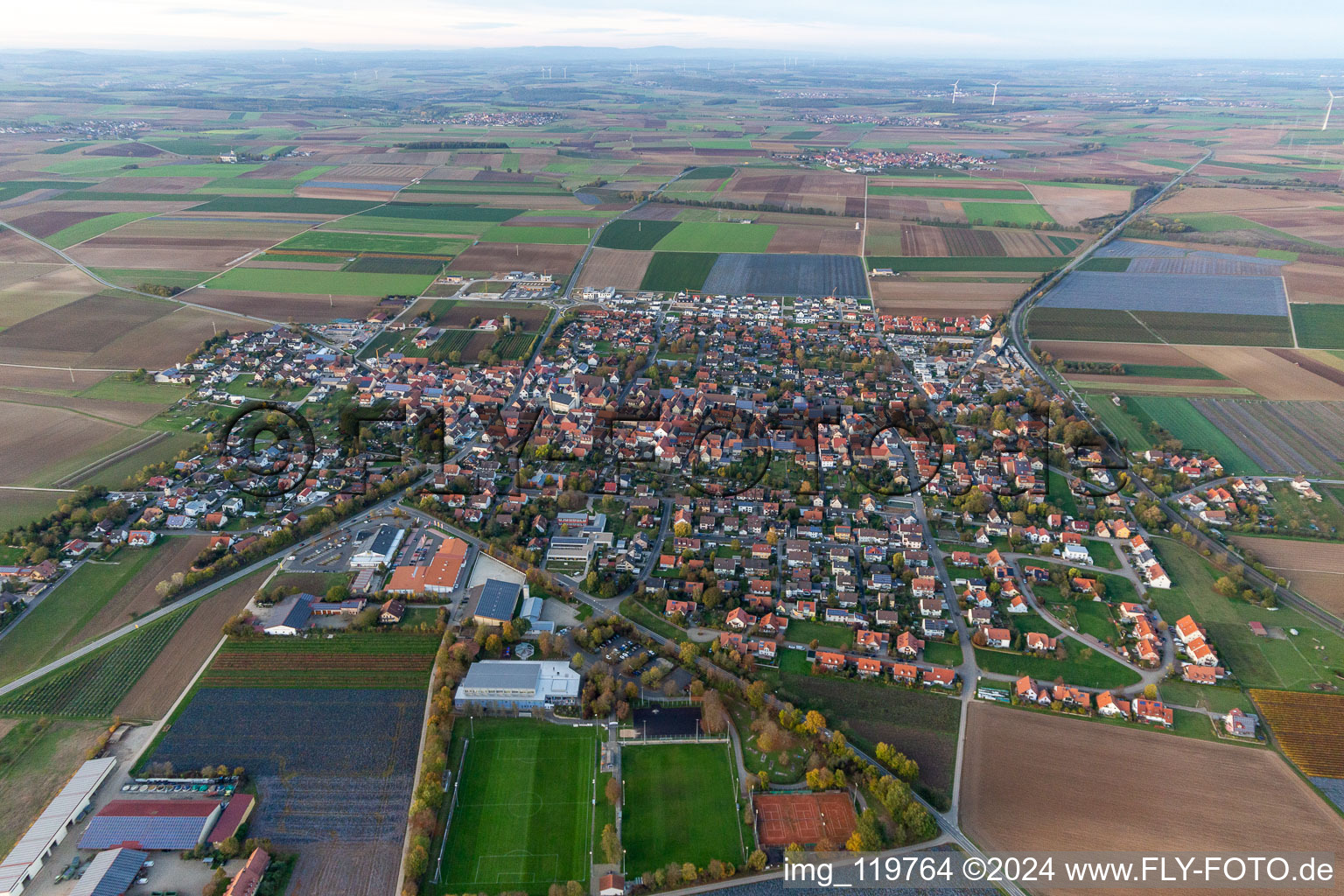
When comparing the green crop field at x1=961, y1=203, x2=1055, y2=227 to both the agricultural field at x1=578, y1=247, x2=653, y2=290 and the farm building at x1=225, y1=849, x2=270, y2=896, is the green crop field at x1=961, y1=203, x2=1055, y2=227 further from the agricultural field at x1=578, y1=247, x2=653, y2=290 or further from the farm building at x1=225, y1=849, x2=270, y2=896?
the farm building at x1=225, y1=849, x2=270, y2=896

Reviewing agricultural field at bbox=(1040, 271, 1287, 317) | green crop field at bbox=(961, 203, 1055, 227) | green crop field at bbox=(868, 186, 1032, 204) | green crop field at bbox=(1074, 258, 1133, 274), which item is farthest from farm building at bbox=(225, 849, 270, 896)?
green crop field at bbox=(868, 186, 1032, 204)

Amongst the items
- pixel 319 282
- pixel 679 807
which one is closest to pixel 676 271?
pixel 319 282

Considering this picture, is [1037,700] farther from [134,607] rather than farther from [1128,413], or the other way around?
[134,607]

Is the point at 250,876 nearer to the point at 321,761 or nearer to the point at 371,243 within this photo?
the point at 321,761

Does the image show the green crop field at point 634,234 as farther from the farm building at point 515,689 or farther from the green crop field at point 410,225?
the farm building at point 515,689

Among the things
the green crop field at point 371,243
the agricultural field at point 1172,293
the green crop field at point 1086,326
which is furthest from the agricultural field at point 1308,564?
the green crop field at point 371,243
